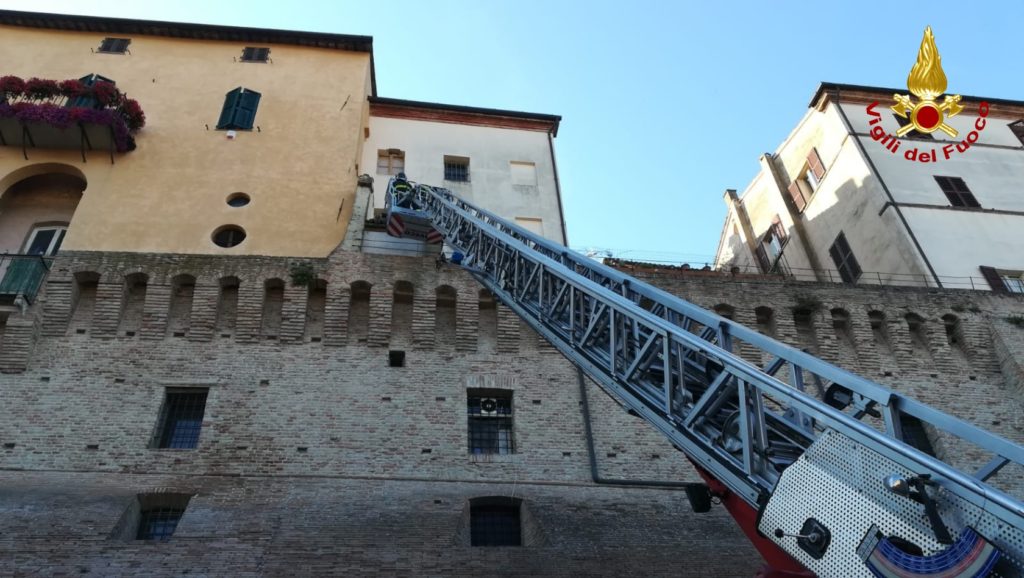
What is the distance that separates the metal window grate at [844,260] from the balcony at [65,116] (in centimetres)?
1887

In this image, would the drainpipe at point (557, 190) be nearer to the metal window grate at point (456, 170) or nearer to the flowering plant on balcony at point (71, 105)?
the metal window grate at point (456, 170)

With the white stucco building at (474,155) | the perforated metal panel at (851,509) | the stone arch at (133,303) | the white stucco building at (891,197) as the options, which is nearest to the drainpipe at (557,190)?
the white stucco building at (474,155)

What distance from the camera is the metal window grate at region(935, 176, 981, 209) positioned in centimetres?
1934

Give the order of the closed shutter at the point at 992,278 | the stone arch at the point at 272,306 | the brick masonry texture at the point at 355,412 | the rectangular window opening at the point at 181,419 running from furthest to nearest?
the closed shutter at the point at 992,278 → the stone arch at the point at 272,306 → the rectangular window opening at the point at 181,419 → the brick masonry texture at the point at 355,412

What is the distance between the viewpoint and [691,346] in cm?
611

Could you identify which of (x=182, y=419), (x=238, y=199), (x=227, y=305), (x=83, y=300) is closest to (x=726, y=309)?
(x=227, y=305)

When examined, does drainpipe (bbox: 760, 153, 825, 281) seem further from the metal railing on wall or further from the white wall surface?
the white wall surface

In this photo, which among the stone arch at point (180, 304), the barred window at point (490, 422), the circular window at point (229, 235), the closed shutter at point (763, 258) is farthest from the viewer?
the closed shutter at point (763, 258)

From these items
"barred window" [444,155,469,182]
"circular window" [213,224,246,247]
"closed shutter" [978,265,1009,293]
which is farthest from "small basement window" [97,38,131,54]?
"closed shutter" [978,265,1009,293]

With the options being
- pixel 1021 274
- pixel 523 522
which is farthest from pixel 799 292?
pixel 523 522

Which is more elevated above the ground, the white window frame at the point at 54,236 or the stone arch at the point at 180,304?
the white window frame at the point at 54,236

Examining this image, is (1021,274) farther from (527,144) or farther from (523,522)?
(523,522)

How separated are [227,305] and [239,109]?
671 centimetres

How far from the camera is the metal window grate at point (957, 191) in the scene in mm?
19344
